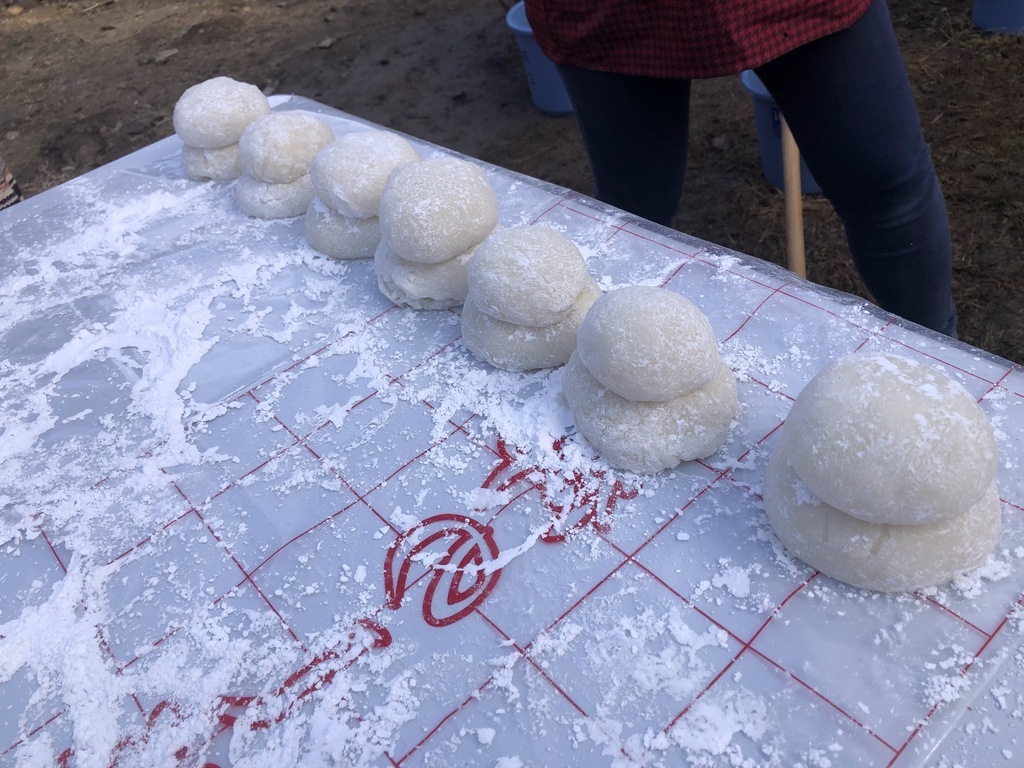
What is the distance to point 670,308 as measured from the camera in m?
1.00

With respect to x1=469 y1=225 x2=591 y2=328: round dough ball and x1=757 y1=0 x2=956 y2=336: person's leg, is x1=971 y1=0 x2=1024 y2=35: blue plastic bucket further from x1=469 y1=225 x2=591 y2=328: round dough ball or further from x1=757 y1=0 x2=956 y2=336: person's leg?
x1=469 y1=225 x2=591 y2=328: round dough ball

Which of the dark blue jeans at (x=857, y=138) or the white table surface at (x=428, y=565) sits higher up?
the dark blue jeans at (x=857, y=138)

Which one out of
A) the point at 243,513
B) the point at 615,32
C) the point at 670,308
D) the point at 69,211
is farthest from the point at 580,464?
the point at 69,211

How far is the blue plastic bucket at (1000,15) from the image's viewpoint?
298cm

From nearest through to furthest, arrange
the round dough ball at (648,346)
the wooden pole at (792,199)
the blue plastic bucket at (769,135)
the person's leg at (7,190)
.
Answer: the round dough ball at (648,346) → the wooden pole at (792,199) → the person's leg at (7,190) → the blue plastic bucket at (769,135)

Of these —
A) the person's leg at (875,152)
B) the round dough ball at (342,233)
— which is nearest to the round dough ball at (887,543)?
the person's leg at (875,152)

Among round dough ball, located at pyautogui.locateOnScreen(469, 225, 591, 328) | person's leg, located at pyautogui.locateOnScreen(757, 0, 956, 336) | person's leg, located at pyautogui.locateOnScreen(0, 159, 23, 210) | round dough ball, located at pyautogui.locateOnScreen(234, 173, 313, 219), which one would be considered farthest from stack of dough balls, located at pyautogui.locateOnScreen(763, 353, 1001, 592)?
person's leg, located at pyautogui.locateOnScreen(0, 159, 23, 210)

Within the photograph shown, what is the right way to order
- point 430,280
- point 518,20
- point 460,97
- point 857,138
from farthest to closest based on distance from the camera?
point 460,97 → point 518,20 → point 430,280 → point 857,138

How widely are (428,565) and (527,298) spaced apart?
0.42 meters

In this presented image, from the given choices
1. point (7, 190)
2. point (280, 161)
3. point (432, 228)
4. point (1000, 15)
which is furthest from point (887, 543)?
point (1000, 15)

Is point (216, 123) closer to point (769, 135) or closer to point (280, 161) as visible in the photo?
point (280, 161)

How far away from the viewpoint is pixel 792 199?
5.90 ft

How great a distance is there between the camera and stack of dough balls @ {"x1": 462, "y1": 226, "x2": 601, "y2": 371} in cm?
115

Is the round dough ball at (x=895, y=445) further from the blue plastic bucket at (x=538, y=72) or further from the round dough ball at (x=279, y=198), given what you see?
the blue plastic bucket at (x=538, y=72)
